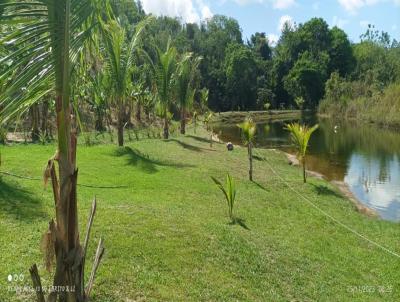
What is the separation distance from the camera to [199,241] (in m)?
7.15

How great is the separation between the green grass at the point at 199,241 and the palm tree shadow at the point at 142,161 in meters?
0.46

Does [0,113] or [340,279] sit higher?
[0,113]

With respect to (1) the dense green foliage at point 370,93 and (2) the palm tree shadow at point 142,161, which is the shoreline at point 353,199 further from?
(1) the dense green foliage at point 370,93

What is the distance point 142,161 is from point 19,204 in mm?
6971

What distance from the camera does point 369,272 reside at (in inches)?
309

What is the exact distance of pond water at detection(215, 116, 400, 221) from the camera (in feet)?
51.5

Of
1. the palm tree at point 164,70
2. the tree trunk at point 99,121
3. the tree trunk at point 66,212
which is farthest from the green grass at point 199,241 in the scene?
the tree trunk at point 99,121

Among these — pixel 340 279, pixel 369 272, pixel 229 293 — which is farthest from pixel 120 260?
pixel 369 272

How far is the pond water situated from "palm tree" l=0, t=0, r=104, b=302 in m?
11.5

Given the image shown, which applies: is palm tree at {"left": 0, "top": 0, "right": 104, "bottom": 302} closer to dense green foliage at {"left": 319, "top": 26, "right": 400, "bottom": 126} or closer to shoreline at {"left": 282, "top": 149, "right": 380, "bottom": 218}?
shoreline at {"left": 282, "top": 149, "right": 380, "bottom": 218}

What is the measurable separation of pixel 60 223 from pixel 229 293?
332 centimetres

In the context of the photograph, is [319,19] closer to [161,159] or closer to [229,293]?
[161,159]

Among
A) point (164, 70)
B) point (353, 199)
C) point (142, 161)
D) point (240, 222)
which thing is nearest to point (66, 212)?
point (240, 222)

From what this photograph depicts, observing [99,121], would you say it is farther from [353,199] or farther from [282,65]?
[282,65]
